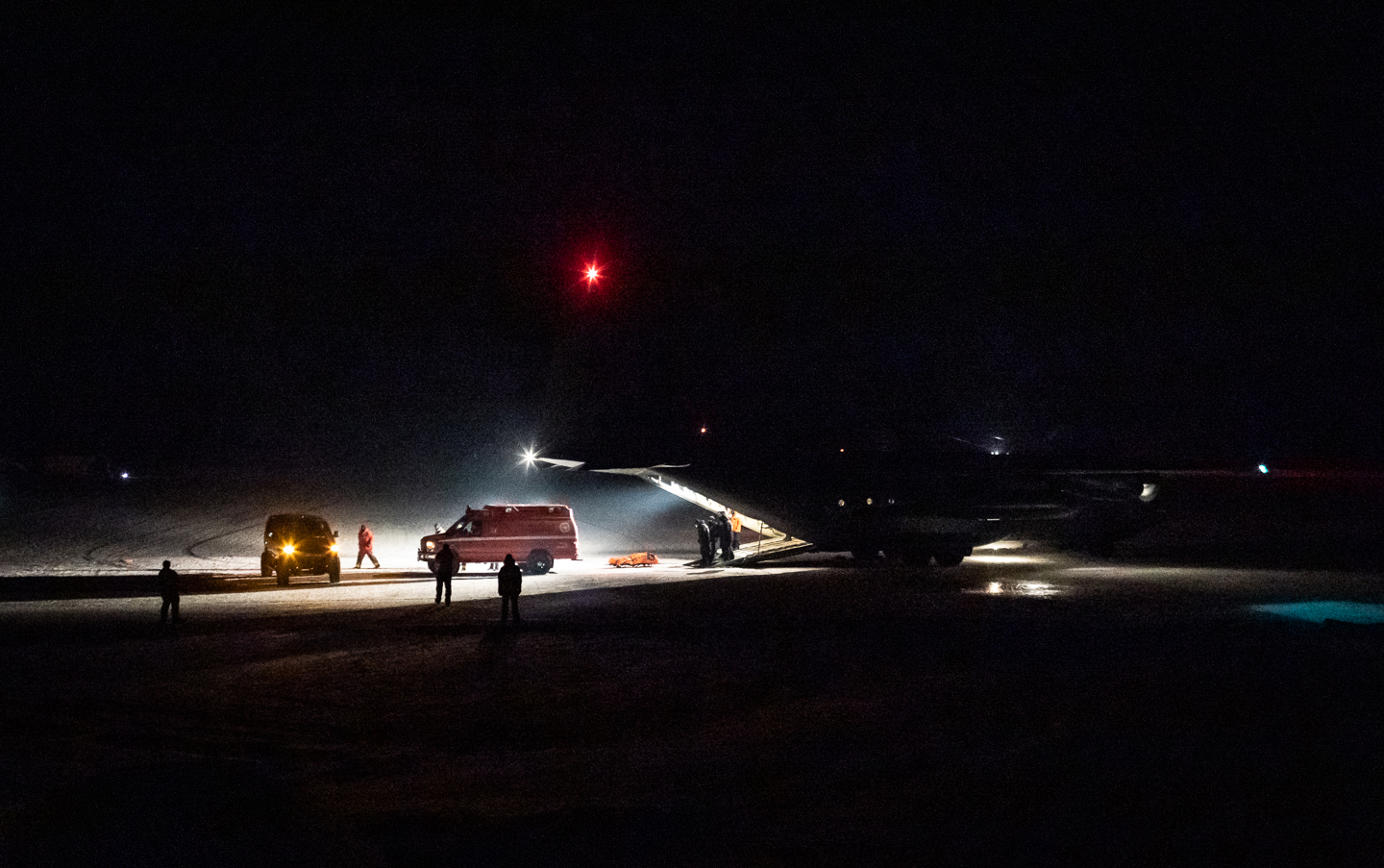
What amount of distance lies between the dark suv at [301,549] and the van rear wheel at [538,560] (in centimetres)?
538

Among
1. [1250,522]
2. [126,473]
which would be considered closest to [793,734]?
[1250,522]

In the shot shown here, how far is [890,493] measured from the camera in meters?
31.4

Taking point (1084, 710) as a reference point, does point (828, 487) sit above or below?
above

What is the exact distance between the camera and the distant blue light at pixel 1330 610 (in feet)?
63.0

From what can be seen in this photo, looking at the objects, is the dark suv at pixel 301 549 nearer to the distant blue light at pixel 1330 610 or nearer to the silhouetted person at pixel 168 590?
the silhouetted person at pixel 168 590

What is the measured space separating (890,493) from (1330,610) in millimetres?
12653

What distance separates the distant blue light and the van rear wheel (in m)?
18.5

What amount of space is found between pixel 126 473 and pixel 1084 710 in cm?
6949

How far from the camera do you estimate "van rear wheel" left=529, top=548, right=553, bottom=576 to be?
31234 mm

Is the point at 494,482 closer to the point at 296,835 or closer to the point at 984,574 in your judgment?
the point at 984,574

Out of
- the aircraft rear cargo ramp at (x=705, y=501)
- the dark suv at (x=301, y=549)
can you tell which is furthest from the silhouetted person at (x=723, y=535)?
the dark suv at (x=301, y=549)

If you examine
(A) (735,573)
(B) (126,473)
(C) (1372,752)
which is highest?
(B) (126,473)

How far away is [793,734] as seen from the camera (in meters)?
9.84

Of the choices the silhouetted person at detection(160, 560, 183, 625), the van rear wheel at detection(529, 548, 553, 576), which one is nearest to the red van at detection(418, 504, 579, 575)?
the van rear wheel at detection(529, 548, 553, 576)
